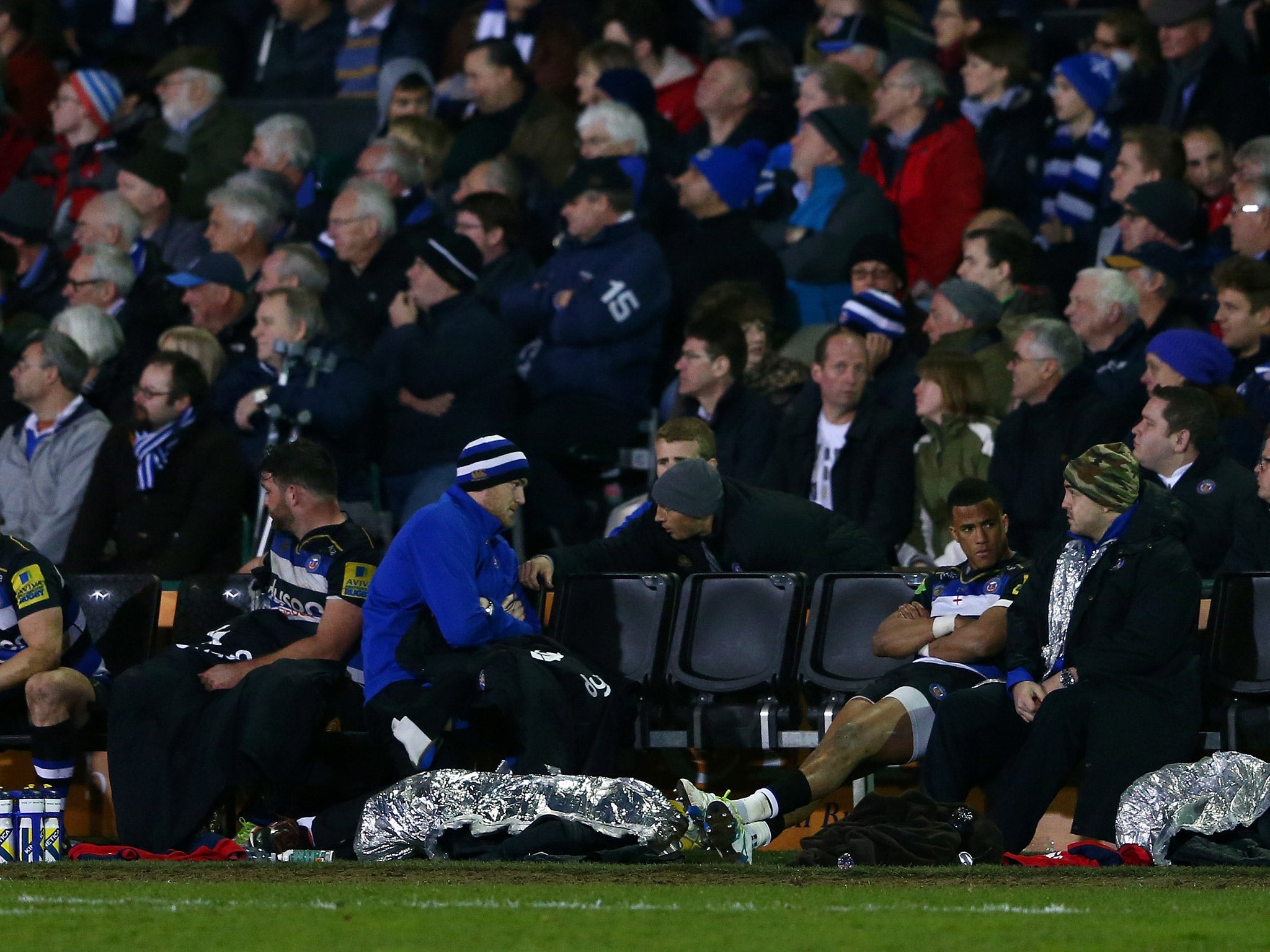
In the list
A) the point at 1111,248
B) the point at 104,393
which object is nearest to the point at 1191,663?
the point at 1111,248

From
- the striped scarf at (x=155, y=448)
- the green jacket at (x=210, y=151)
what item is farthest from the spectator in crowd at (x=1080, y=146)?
the green jacket at (x=210, y=151)

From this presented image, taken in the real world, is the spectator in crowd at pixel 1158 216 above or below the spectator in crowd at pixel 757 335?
A: above

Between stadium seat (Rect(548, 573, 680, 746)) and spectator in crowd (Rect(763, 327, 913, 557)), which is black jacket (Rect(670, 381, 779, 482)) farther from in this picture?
stadium seat (Rect(548, 573, 680, 746))

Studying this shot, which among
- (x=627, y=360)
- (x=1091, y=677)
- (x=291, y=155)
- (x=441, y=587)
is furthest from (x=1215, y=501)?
(x=291, y=155)

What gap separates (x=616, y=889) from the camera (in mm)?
7406

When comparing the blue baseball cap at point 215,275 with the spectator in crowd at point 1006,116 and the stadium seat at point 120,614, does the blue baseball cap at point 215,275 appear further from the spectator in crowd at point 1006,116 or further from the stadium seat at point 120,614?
the spectator in crowd at point 1006,116

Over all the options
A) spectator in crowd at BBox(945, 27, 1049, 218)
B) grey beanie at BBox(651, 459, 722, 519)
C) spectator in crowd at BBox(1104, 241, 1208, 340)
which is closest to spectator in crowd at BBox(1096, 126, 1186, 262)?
spectator in crowd at BBox(1104, 241, 1208, 340)

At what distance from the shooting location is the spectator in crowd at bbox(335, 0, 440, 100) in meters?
16.3

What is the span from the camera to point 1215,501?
9719 mm

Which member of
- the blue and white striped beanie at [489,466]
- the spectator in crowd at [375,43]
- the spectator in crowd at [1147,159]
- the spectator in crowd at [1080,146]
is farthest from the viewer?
the spectator in crowd at [375,43]

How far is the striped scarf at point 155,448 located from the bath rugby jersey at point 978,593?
403 centimetres

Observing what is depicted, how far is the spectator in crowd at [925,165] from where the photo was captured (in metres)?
13.1

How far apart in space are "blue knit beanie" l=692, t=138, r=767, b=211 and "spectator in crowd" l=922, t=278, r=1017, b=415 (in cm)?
168

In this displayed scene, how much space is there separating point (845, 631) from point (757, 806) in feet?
4.61
